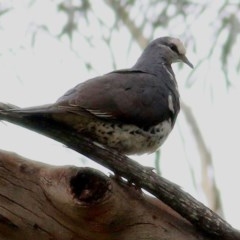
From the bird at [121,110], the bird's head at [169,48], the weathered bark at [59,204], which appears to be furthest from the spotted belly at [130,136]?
the bird's head at [169,48]

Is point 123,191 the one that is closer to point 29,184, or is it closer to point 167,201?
point 167,201

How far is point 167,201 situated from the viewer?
3.35m

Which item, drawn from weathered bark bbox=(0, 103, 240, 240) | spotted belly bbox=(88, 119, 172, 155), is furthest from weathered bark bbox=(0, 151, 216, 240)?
spotted belly bbox=(88, 119, 172, 155)

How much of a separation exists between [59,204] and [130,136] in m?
0.72

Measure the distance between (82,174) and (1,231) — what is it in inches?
15.2

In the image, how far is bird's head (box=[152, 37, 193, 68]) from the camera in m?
4.75

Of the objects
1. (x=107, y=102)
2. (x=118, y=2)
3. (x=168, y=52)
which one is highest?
(x=118, y=2)

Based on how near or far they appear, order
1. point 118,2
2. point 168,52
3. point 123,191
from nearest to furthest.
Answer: point 123,191
point 168,52
point 118,2

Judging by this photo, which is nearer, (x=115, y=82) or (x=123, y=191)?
(x=123, y=191)

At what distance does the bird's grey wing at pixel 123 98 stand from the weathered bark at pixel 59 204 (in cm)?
44

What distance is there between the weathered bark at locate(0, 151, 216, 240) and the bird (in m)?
0.27

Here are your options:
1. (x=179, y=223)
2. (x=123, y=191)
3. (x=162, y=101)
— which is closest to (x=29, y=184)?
(x=123, y=191)

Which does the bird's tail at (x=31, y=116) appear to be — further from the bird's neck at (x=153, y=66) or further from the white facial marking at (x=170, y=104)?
the bird's neck at (x=153, y=66)

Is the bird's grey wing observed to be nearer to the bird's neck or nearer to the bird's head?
the bird's neck
